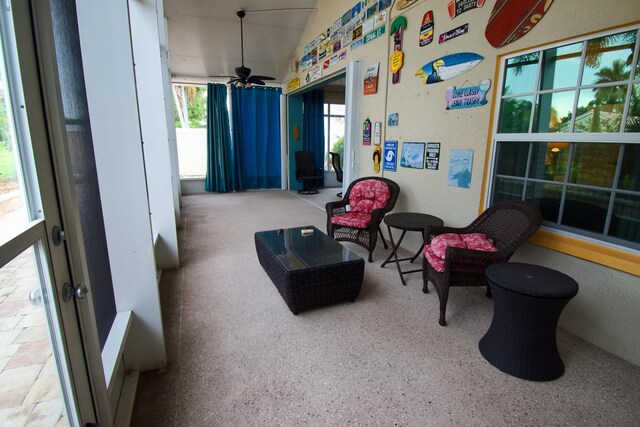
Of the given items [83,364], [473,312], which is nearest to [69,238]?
[83,364]

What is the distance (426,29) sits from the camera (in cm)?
318

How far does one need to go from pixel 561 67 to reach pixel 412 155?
5.00ft

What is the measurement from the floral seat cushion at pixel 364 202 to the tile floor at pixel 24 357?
108 inches

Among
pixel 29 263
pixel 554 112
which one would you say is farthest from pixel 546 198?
pixel 29 263

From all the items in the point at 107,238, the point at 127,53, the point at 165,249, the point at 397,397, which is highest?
the point at 127,53

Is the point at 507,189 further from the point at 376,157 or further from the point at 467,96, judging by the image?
the point at 376,157

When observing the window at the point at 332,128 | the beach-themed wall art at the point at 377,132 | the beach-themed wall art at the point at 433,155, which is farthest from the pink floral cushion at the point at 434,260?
the window at the point at 332,128

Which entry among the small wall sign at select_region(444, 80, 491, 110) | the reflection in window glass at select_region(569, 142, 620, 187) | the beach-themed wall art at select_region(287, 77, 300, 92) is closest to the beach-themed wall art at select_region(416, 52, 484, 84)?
the small wall sign at select_region(444, 80, 491, 110)

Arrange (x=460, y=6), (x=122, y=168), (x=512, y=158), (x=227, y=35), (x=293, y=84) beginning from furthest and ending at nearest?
1. (x=293, y=84)
2. (x=227, y=35)
3. (x=460, y=6)
4. (x=512, y=158)
5. (x=122, y=168)

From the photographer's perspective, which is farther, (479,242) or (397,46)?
(397,46)

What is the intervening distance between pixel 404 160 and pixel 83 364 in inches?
130

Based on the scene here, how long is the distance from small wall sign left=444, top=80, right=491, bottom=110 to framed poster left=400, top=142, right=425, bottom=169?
521mm

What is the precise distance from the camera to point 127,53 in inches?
58.3

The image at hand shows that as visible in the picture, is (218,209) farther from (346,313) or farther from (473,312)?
(473,312)
